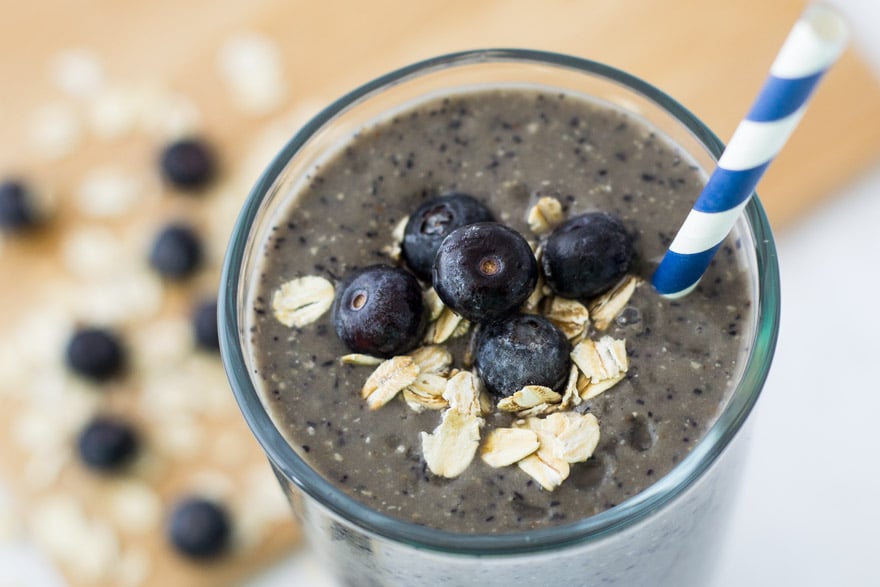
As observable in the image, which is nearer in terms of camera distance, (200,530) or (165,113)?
(200,530)

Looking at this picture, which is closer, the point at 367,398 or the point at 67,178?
the point at 367,398

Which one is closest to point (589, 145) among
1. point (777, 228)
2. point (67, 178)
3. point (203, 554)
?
point (777, 228)

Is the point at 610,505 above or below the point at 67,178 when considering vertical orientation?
above

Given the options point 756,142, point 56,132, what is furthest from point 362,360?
point 56,132

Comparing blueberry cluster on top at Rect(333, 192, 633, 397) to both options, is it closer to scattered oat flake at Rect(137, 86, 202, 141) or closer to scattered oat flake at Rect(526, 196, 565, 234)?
scattered oat flake at Rect(526, 196, 565, 234)

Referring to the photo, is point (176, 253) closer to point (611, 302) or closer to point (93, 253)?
point (93, 253)

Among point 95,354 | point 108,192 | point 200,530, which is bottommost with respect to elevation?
point 200,530

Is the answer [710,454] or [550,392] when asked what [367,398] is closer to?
[550,392]

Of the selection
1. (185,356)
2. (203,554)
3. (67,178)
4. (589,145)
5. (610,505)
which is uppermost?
(589,145)
